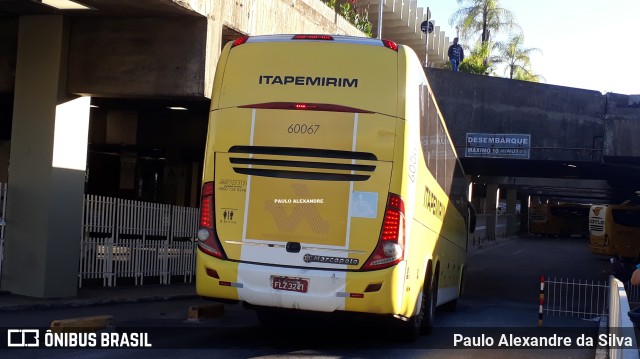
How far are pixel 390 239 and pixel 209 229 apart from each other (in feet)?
7.29

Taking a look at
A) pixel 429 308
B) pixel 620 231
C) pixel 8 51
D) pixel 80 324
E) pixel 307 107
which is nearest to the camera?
pixel 307 107

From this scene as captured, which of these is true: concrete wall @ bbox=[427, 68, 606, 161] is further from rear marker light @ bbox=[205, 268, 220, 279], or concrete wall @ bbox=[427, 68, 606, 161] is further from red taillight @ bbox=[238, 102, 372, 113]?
rear marker light @ bbox=[205, 268, 220, 279]

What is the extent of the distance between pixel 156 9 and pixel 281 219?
5.49m

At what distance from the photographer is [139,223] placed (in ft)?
58.5

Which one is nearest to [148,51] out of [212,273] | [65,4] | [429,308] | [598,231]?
[65,4]

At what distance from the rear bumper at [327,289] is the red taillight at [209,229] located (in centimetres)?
38

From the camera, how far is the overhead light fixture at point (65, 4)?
13398 mm

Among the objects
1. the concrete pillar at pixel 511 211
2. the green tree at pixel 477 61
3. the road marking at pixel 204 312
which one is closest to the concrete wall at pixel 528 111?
the road marking at pixel 204 312

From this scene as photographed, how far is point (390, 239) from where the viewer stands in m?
9.52

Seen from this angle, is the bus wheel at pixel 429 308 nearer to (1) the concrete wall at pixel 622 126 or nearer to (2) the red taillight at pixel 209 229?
(2) the red taillight at pixel 209 229

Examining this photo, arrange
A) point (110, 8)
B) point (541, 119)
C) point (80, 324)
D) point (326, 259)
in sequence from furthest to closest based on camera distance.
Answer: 1. point (541, 119)
2. point (110, 8)
3. point (80, 324)
4. point (326, 259)

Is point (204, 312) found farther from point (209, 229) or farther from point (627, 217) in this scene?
point (627, 217)

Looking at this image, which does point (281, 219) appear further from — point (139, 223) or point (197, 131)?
point (197, 131)

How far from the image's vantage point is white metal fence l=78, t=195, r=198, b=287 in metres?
16.4
